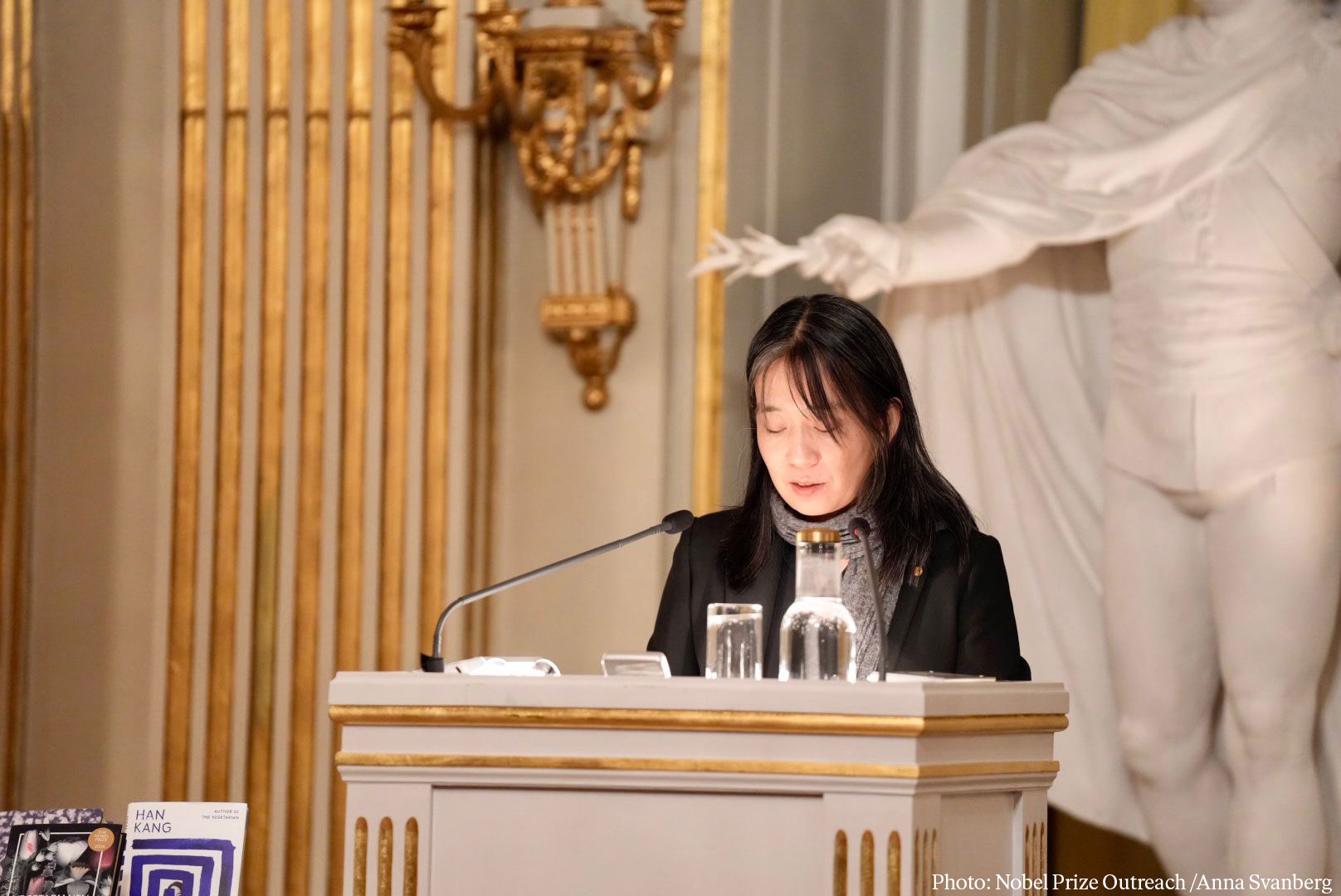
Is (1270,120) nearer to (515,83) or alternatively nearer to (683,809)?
(515,83)

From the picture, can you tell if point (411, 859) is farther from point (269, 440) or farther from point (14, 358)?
point (14, 358)

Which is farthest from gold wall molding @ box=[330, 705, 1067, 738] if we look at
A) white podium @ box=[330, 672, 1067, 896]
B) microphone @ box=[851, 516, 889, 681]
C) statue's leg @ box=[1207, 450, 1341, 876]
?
statue's leg @ box=[1207, 450, 1341, 876]

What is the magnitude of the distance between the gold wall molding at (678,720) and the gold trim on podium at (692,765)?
0.03 metres

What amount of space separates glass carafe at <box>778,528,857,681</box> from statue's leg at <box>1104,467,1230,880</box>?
2144 millimetres

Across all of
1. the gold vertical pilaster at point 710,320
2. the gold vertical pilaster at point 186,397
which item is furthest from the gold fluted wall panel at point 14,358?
the gold vertical pilaster at point 710,320

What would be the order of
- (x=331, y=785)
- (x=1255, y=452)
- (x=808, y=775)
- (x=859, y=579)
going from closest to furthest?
(x=808, y=775)
(x=859, y=579)
(x=1255, y=452)
(x=331, y=785)

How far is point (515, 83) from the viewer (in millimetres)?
4203

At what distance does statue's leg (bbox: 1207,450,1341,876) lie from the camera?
3631 millimetres

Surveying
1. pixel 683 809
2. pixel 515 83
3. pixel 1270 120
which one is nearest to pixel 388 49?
pixel 515 83

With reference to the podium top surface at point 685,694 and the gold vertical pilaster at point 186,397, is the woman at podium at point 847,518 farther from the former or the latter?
the gold vertical pilaster at point 186,397

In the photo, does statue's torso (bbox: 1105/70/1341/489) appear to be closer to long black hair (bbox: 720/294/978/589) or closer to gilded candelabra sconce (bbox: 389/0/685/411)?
gilded candelabra sconce (bbox: 389/0/685/411)

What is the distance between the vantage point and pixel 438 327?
4.21m

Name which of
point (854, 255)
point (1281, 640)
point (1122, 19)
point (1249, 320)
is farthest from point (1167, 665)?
point (1122, 19)

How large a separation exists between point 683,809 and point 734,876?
0.25 feet
